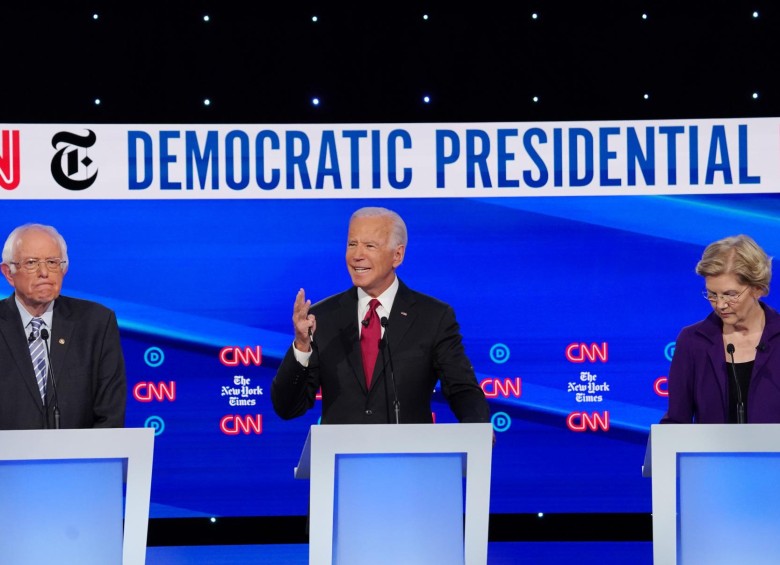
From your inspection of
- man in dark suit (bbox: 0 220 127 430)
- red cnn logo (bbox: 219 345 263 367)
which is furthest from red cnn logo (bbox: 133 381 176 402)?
man in dark suit (bbox: 0 220 127 430)

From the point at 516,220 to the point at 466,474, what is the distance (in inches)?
114

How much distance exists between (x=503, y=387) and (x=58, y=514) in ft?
10.4

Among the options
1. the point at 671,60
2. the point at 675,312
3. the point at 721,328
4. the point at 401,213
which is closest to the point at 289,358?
the point at 721,328

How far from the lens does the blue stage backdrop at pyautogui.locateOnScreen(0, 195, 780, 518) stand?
5.68m

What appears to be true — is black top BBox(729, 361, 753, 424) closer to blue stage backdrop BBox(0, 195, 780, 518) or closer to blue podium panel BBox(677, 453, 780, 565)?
blue podium panel BBox(677, 453, 780, 565)

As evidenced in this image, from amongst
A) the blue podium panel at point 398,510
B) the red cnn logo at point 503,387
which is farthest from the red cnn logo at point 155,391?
the blue podium panel at point 398,510

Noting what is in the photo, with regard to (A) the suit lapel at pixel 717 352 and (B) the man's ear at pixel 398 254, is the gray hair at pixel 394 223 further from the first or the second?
(A) the suit lapel at pixel 717 352

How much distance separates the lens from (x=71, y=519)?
9.55 ft

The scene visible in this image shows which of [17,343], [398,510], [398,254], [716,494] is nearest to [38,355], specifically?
[17,343]

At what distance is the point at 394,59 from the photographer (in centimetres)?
584

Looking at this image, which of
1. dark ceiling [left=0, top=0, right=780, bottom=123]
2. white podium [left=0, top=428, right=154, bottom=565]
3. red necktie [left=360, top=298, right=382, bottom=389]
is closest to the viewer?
white podium [left=0, top=428, right=154, bottom=565]

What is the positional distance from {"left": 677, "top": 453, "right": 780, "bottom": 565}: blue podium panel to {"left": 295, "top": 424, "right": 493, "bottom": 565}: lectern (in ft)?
1.76

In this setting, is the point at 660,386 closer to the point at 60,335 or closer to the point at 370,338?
the point at 370,338

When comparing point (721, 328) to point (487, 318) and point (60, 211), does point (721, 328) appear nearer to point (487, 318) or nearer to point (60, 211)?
point (487, 318)
